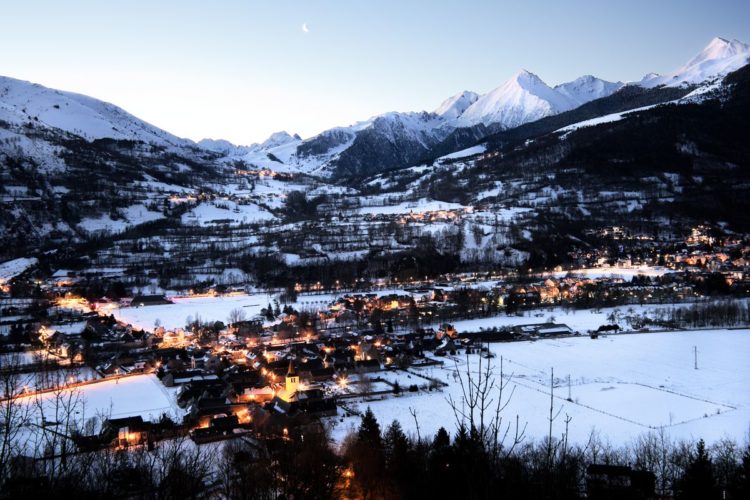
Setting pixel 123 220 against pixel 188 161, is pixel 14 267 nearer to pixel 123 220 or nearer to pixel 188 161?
pixel 123 220

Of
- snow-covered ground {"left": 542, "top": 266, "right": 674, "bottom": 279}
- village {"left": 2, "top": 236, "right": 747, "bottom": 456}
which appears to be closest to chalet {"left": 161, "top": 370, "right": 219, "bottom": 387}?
village {"left": 2, "top": 236, "right": 747, "bottom": 456}

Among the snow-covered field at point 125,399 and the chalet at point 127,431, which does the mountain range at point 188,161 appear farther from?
the chalet at point 127,431

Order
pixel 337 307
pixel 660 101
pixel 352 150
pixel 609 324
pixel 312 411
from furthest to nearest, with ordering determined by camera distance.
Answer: pixel 352 150 < pixel 660 101 < pixel 337 307 < pixel 609 324 < pixel 312 411

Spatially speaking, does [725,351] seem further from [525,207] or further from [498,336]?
[525,207]

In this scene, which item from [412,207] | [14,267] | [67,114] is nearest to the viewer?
[14,267]

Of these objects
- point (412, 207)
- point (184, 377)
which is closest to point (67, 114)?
point (412, 207)

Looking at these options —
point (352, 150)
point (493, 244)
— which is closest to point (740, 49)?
point (352, 150)
